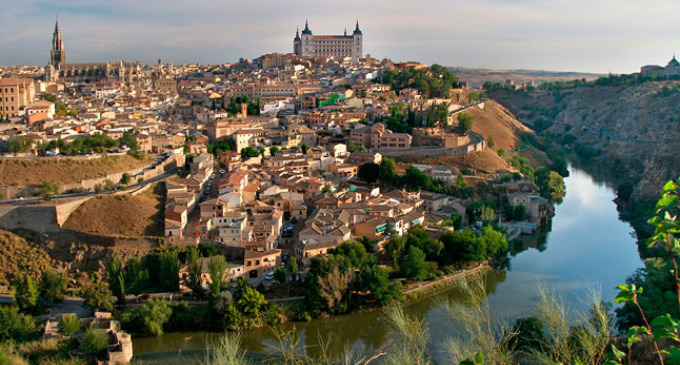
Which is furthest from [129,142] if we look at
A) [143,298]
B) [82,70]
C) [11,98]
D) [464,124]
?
[82,70]

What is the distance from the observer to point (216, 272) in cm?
891

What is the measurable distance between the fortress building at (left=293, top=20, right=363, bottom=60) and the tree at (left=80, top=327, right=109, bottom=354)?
27.5 meters

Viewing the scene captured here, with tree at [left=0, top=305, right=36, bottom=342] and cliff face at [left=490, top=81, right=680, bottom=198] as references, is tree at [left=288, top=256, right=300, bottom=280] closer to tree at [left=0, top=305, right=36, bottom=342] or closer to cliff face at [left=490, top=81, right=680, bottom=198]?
tree at [left=0, top=305, right=36, bottom=342]

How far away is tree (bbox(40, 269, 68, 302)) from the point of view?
895 centimetres

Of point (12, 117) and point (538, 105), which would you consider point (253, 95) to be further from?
point (538, 105)

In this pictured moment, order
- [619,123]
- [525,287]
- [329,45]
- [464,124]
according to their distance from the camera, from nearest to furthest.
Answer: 1. [525,287]
2. [464,124]
3. [619,123]
4. [329,45]

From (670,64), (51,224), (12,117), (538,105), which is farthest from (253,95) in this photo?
(670,64)

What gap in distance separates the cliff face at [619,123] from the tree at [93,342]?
1351 centimetres

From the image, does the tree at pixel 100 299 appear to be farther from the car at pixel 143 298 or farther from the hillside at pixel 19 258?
the hillside at pixel 19 258

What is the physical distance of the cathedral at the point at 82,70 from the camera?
2817 centimetres

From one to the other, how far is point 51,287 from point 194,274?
206 centimetres

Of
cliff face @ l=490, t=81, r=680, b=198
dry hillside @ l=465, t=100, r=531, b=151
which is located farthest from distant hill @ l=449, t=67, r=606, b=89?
dry hillside @ l=465, t=100, r=531, b=151

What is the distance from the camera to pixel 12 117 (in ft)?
51.4

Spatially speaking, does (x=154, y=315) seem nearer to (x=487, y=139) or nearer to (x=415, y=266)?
(x=415, y=266)
